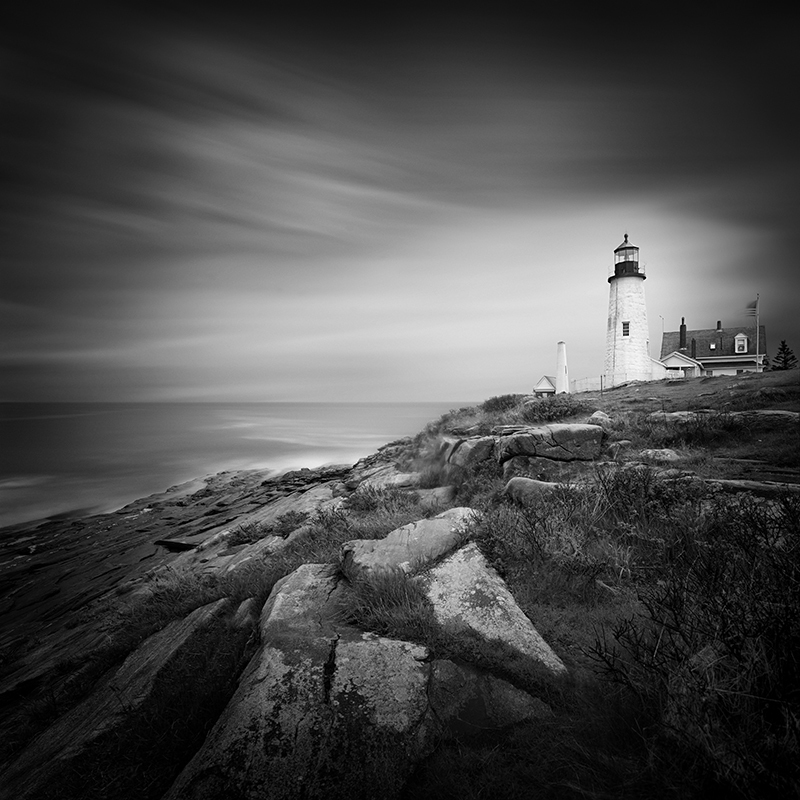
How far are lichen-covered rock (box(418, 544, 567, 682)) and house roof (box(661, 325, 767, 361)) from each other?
5701 cm

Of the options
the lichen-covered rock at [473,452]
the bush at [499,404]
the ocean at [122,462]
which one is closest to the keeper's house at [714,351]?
the bush at [499,404]

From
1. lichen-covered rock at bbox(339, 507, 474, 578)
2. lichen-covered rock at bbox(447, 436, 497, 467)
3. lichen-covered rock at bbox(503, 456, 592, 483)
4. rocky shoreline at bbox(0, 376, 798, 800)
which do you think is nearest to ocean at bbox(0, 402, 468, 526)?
lichen-covered rock at bbox(447, 436, 497, 467)

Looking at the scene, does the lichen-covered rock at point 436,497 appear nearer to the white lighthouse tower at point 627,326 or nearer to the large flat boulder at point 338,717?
the large flat boulder at point 338,717

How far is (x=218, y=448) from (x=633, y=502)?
5150 cm

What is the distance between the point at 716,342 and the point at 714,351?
151 centimetres

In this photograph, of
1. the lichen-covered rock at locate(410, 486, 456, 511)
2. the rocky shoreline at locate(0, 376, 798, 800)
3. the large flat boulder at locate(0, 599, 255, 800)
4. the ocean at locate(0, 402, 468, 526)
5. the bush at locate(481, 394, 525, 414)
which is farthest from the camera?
A: the ocean at locate(0, 402, 468, 526)

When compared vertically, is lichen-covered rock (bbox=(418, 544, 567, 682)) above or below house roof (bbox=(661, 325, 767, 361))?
below

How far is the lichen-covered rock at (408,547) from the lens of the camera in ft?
15.6

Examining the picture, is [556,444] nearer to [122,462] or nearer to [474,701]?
[474,701]

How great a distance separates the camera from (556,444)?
29.7ft

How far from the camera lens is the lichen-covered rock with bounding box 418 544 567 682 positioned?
3.24 metres

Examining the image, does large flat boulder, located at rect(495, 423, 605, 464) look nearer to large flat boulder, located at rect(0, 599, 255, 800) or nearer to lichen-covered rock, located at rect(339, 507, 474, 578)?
lichen-covered rock, located at rect(339, 507, 474, 578)

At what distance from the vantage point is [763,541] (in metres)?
3.75

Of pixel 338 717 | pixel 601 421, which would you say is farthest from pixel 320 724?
pixel 601 421
